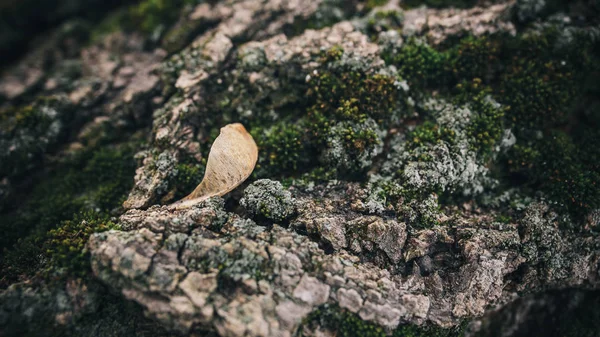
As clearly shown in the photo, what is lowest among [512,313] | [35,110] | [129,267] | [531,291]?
[512,313]

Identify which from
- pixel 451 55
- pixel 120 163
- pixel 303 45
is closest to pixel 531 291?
pixel 451 55

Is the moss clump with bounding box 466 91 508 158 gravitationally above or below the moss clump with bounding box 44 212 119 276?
below

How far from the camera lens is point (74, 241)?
880cm

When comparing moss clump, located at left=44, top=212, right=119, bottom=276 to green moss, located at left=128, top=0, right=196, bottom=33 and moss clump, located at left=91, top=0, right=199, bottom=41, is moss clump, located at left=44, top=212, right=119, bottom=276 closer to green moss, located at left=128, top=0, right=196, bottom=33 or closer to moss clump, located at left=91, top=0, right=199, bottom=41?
moss clump, located at left=91, top=0, right=199, bottom=41

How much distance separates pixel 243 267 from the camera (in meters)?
7.91

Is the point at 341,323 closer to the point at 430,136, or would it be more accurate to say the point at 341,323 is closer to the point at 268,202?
the point at 268,202

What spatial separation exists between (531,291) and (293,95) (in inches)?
326

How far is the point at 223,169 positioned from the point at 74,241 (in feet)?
12.6

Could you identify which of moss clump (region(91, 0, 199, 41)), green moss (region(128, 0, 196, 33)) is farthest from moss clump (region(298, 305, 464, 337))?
green moss (region(128, 0, 196, 33))

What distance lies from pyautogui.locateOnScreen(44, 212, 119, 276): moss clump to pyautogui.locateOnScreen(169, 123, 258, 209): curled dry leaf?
193cm

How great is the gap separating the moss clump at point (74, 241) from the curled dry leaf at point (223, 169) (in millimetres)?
1933

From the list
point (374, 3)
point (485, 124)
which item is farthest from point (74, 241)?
point (374, 3)

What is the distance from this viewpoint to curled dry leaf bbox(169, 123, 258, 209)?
9.31 meters

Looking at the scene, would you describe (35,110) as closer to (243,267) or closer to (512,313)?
(243,267)
